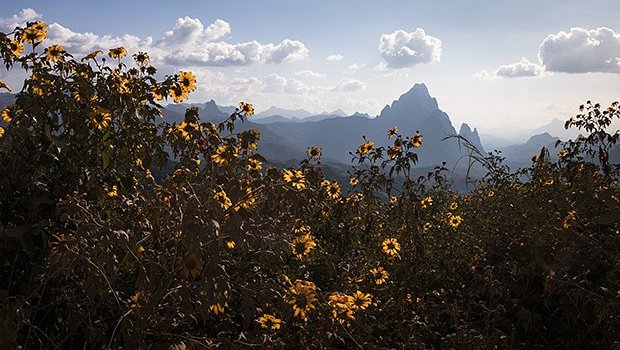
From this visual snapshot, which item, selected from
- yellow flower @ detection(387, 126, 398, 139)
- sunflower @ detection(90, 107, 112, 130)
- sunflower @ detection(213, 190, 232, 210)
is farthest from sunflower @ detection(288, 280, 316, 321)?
yellow flower @ detection(387, 126, 398, 139)

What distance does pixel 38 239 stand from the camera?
3102mm

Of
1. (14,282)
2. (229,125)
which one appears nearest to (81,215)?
(14,282)

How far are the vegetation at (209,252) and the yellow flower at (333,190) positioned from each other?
3.21ft

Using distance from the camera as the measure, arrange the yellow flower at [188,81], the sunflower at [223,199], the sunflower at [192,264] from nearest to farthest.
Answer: the sunflower at [192,264]
the sunflower at [223,199]
the yellow flower at [188,81]

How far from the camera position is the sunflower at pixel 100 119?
3.26 metres

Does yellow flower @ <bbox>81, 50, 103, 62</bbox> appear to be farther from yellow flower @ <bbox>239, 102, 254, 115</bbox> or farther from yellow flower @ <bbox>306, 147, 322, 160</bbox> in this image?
yellow flower @ <bbox>306, 147, 322, 160</bbox>

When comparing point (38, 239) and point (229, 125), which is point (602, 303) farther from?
point (38, 239)

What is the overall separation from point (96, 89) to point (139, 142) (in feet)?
1.82

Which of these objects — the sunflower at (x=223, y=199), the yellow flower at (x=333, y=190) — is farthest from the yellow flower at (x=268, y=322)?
the yellow flower at (x=333, y=190)

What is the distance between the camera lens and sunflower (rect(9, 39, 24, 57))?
382 cm

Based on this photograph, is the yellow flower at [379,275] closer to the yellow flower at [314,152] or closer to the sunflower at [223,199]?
the sunflower at [223,199]

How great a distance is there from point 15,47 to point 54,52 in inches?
11.4

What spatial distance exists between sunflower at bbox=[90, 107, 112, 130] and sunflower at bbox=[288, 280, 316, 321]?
1.81 m

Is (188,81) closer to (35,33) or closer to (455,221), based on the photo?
(35,33)
